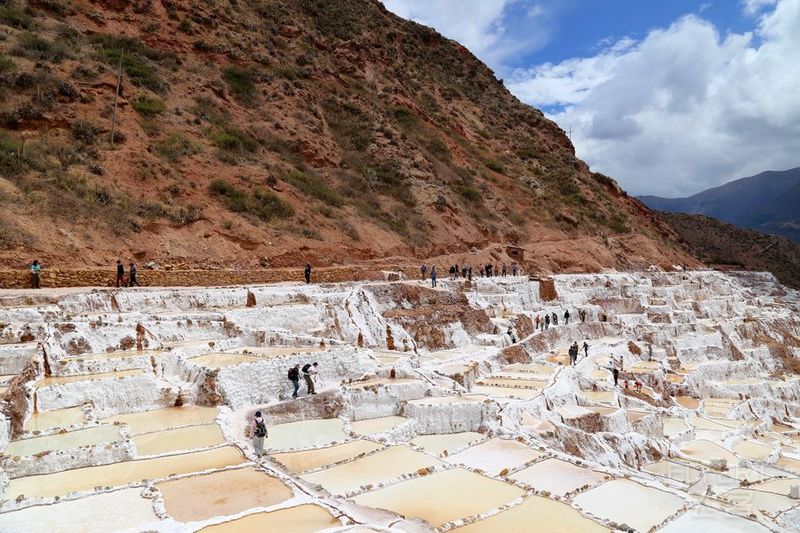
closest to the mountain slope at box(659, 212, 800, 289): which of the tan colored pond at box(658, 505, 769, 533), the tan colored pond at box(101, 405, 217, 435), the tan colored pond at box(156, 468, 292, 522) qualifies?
the tan colored pond at box(658, 505, 769, 533)

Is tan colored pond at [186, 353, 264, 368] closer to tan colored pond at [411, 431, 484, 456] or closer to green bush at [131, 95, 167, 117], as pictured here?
tan colored pond at [411, 431, 484, 456]

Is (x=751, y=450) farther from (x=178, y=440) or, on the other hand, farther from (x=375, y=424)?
(x=178, y=440)

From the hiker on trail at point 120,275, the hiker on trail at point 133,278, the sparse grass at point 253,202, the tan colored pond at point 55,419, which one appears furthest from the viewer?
the sparse grass at point 253,202

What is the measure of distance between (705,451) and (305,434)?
38.2 ft

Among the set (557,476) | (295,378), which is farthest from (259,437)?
(557,476)

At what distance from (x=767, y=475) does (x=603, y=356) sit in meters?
8.53

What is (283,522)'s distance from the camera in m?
7.31

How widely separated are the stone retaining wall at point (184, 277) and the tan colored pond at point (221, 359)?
623 cm

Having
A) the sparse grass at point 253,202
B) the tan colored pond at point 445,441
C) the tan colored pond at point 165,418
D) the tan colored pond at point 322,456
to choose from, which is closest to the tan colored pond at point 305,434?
the tan colored pond at point 322,456

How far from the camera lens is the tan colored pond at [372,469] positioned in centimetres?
911

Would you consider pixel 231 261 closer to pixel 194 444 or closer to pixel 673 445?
pixel 194 444

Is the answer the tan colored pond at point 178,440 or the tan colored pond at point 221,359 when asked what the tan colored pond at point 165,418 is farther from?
the tan colored pond at point 221,359

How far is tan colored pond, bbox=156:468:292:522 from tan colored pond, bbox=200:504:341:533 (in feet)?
1.03

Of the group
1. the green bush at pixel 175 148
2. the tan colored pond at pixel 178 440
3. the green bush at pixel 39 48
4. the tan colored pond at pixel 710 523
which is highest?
the green bush at pixel 39 48
